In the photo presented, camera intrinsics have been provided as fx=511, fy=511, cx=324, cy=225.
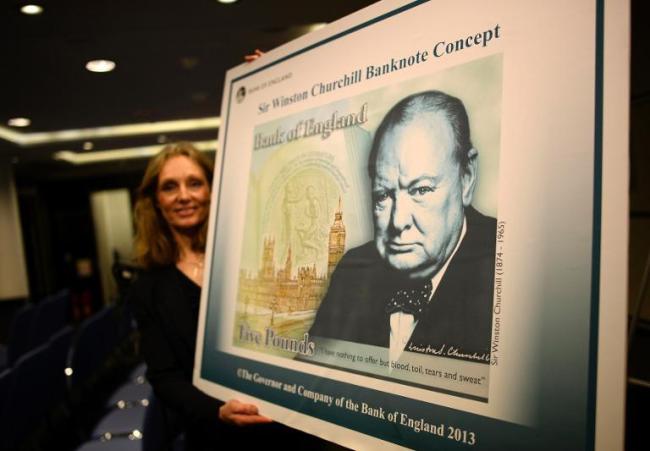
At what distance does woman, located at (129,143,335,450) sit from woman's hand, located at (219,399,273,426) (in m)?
0.09

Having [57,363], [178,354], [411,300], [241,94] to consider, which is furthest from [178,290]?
[57,363]

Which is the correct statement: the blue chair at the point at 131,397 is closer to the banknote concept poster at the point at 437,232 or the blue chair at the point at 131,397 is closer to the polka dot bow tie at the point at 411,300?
the banknote concept poster at the point at 437,232

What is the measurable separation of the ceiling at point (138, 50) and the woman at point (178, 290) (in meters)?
1.54

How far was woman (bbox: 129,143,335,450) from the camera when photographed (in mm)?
1446

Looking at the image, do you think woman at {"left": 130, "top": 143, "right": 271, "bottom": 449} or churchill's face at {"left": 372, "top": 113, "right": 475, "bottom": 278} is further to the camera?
woman at {"left": 130, "top": 143, "right": 271, "bottom": 449}

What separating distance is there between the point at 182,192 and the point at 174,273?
0.26m

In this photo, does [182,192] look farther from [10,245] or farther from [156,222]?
[10,245]

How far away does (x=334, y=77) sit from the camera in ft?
3.78

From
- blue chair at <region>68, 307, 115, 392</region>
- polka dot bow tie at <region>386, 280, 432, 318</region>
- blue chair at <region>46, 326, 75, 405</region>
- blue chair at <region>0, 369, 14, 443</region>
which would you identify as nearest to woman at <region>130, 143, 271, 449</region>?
polka dot bow tie at <region>386, 280, 432, 318</region>

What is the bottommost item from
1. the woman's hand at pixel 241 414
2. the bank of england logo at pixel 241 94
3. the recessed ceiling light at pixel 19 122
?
the woman's hand at pixel 241 414

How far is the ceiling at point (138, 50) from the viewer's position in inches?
113

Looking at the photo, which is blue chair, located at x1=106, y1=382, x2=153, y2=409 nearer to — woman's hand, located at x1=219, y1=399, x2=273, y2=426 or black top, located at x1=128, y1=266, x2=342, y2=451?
black top, located at x1=128, y1=266, x2=342, y2=451

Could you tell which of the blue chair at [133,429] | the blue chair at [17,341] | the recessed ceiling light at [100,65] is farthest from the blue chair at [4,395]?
the recessed ceiling light at [100,65]

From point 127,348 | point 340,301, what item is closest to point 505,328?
point 340,301
